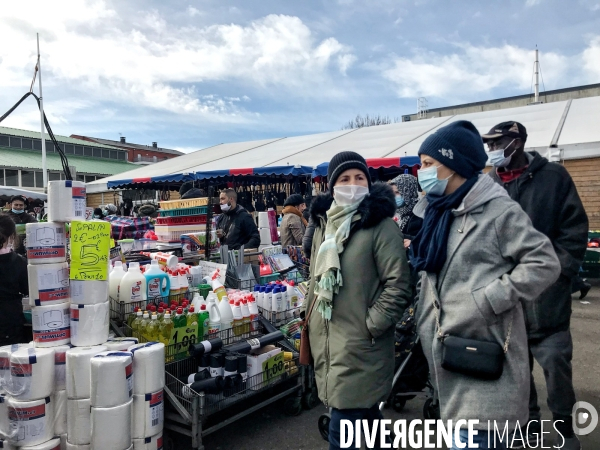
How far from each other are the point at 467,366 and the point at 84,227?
2615 mm

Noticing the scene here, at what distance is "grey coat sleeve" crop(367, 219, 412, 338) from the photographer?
7.18 feet

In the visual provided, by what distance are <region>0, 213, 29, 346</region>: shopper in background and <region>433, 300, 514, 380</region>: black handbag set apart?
3.31 m

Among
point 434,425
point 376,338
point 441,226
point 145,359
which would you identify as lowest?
point 434,425

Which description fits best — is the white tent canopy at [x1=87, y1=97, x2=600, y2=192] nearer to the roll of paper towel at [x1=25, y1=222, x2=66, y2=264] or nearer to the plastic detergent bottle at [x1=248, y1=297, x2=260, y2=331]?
the plastic detergent bottle at [x1=248, y1=297, x2=260, y2=331]

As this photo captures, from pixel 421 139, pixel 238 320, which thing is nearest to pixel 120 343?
pixel 238 320

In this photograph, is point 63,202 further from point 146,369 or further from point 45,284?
point 146,369

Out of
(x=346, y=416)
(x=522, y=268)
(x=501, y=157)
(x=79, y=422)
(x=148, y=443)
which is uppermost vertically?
(x=501, y=157)

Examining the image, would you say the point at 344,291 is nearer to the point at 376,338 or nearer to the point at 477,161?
the point at 376,338

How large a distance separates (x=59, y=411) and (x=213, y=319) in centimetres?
126

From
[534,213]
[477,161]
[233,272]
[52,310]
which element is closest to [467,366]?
[477,161]

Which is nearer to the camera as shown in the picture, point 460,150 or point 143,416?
point 460,150

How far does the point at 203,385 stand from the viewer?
318cm

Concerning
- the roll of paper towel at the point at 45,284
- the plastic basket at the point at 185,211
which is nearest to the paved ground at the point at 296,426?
the roll of paper towel at the point at 45,284

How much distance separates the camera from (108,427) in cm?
275
